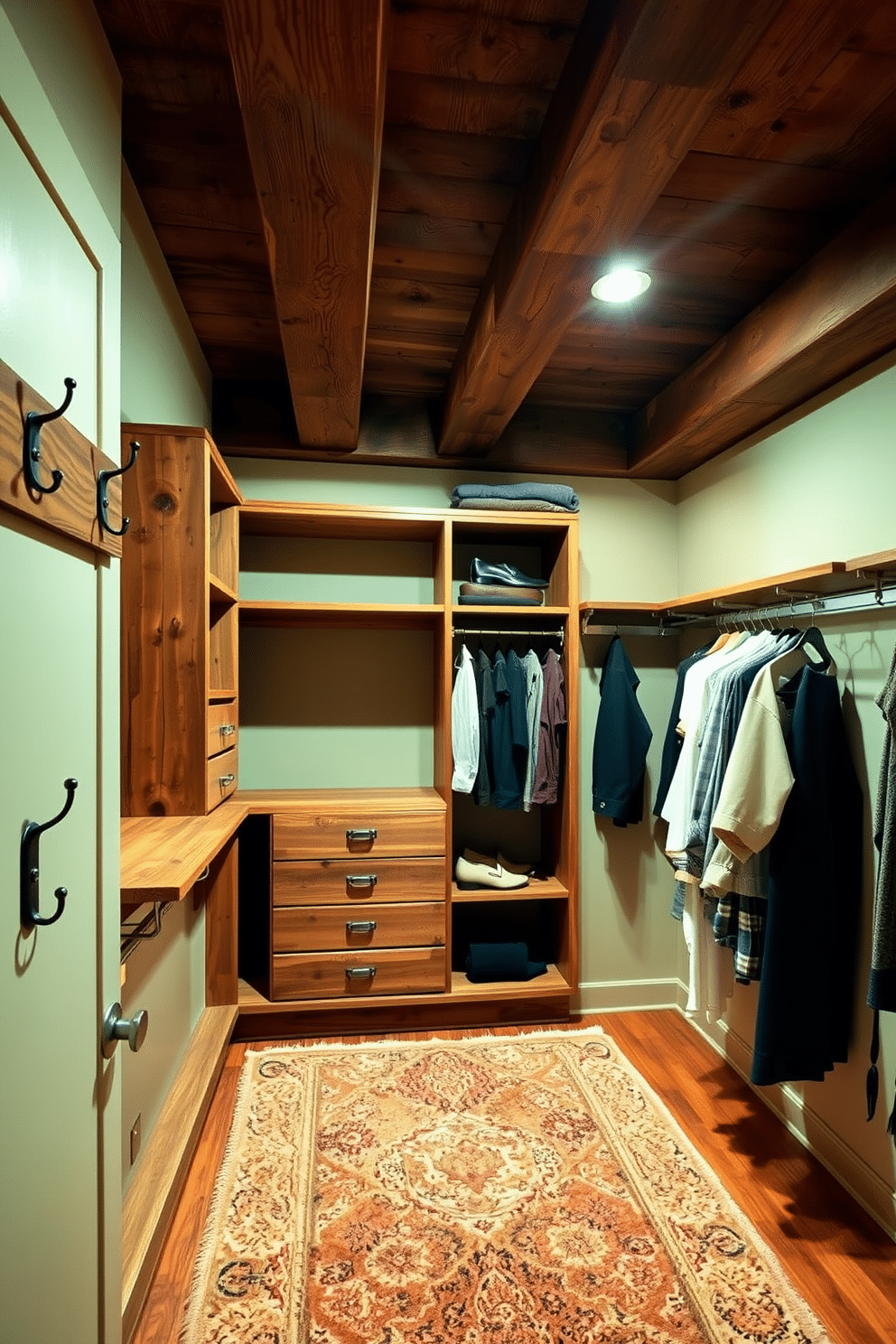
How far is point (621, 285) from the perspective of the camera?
1.92 metres

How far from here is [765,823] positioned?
5.95 ft

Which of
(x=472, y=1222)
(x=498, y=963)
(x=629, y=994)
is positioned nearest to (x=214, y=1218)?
(x=472, y=1222)

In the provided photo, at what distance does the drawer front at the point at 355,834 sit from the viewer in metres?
2.56

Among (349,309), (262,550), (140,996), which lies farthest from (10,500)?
(262,550)

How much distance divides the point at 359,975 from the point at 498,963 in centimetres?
57

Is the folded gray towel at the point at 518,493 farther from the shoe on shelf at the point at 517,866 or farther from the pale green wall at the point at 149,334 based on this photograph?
the shoe on shelf at the point at 517,866

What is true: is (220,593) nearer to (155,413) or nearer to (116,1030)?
(155,413)

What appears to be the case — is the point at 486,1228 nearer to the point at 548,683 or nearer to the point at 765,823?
Result: the point at 765,823

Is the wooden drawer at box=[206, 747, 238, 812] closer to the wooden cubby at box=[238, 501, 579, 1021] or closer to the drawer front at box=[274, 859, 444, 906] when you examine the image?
the wooden cubby at box=[238, 501, 579, 1021]

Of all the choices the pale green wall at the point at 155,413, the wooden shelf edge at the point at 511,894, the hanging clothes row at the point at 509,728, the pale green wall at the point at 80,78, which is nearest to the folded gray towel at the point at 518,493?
the hanging clothes row at the point at 509,728

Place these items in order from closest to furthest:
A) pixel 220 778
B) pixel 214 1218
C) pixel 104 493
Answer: pixel 104 493 → pixel 214 1218 → pixel 220 778

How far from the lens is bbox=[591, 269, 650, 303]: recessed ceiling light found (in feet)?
6.20

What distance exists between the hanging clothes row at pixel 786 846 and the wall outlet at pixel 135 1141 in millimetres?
1615

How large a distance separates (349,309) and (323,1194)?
2343mm
